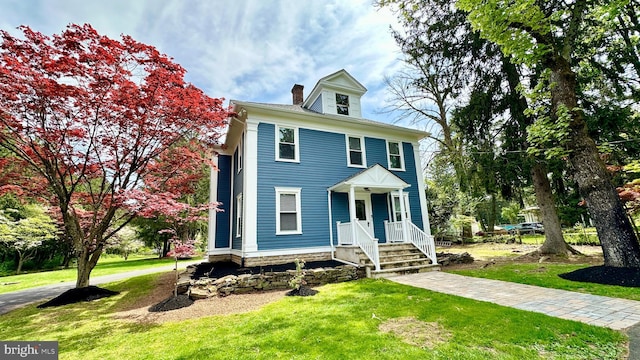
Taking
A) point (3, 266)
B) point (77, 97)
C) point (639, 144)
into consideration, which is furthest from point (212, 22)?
point (3, 266)

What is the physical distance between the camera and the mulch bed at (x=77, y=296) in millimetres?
6906

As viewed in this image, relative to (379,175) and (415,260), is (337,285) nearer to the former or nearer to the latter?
(415,260)

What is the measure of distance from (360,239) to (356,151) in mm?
4143

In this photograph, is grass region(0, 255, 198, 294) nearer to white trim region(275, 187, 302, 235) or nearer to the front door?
white trim region(275, 187, 302, 235)

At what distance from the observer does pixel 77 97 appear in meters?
6.48

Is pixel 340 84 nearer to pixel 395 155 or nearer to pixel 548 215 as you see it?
pixel 395 155

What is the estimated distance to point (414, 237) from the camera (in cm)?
982

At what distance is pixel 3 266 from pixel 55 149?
70.9ft

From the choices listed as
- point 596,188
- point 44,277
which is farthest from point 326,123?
point 44,277

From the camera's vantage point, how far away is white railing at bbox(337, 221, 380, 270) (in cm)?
827

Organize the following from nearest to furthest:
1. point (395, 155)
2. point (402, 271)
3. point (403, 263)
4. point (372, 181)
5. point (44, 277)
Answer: point (402, 271) < point (403, 263) < point (372, 181) < point (395, 155) < point (44, 277)

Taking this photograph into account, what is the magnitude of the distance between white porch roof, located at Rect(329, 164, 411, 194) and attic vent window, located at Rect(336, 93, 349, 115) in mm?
3826

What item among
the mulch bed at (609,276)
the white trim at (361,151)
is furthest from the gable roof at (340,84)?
the mulch bed at (609,276)

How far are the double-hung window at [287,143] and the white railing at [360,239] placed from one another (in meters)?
3.27
